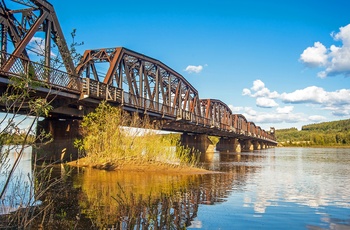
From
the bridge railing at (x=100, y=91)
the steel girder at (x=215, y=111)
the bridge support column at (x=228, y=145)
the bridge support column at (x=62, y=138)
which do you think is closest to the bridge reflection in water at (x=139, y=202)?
the bridge railing at (x=100, y=91)

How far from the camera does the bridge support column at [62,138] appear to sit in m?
32.5

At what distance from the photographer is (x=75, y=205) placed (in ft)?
42.6

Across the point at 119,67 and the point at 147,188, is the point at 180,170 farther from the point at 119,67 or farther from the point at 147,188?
the point at 119,67

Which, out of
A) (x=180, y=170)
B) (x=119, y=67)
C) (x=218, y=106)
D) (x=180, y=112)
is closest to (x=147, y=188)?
(x=180, y=170)

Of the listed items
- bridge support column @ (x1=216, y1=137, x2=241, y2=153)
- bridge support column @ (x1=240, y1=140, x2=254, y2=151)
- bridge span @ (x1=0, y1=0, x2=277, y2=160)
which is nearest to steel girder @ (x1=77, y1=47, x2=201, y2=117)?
bridge span @ (x1=0, y1=0, x2=277, y2=160)

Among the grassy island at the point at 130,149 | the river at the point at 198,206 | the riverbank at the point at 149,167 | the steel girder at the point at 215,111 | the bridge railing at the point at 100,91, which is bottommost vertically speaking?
the river at the point at 198,206

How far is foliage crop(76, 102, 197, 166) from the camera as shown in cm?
2711

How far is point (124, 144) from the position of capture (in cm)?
2741

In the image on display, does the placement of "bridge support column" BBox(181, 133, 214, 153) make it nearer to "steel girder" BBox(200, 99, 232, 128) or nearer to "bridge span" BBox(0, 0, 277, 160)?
"steel girder" BBox(200, 99, 232, 128)

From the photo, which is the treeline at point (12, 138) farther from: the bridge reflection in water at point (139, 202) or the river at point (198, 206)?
the bridge reflection in water at point (139, 202)

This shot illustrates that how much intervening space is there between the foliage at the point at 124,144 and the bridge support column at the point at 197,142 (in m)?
47.5

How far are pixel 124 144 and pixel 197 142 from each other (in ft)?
176

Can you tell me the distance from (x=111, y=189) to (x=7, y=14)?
15.5 meters

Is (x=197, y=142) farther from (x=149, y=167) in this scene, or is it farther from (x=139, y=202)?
(x=139, y=202)
